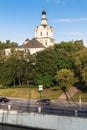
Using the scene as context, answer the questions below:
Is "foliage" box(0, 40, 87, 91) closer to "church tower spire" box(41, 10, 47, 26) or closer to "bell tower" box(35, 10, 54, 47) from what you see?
"bell tower" box(35, 10, 54, 47)

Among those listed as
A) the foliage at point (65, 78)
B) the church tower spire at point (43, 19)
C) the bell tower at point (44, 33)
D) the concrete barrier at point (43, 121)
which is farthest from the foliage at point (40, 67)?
the church tower spire at point (43, 19)

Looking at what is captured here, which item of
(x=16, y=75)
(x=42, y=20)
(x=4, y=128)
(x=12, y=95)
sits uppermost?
(x=42, y=20)

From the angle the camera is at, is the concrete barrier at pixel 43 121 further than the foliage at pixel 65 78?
No

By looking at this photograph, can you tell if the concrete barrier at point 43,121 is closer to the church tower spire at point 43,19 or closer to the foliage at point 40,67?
the foliage at point 40,67

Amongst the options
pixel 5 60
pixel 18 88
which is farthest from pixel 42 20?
pixel 18 88

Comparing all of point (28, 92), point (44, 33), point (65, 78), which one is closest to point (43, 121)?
point (65, 78)

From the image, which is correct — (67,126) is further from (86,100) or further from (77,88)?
(77,88)

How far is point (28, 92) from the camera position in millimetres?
67312

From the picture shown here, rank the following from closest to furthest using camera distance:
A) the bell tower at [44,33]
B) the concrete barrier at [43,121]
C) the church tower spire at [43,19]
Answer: the concrete barrier at [43,121] → the bell tower at [44,33] → the church tower spire at [43,19]

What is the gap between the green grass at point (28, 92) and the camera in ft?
211

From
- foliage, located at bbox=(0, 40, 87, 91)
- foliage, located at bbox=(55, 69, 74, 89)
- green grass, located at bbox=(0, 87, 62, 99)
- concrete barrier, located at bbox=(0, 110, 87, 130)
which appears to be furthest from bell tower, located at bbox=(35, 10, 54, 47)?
concrete barrier, located at bbox=(0, 110, 87, 130)

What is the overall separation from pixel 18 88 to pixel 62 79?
12909 mm

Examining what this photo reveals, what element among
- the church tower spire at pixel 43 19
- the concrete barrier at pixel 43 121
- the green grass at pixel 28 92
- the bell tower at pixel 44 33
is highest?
the church tower spire at pixel 43 19

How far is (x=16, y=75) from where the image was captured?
74.1m
